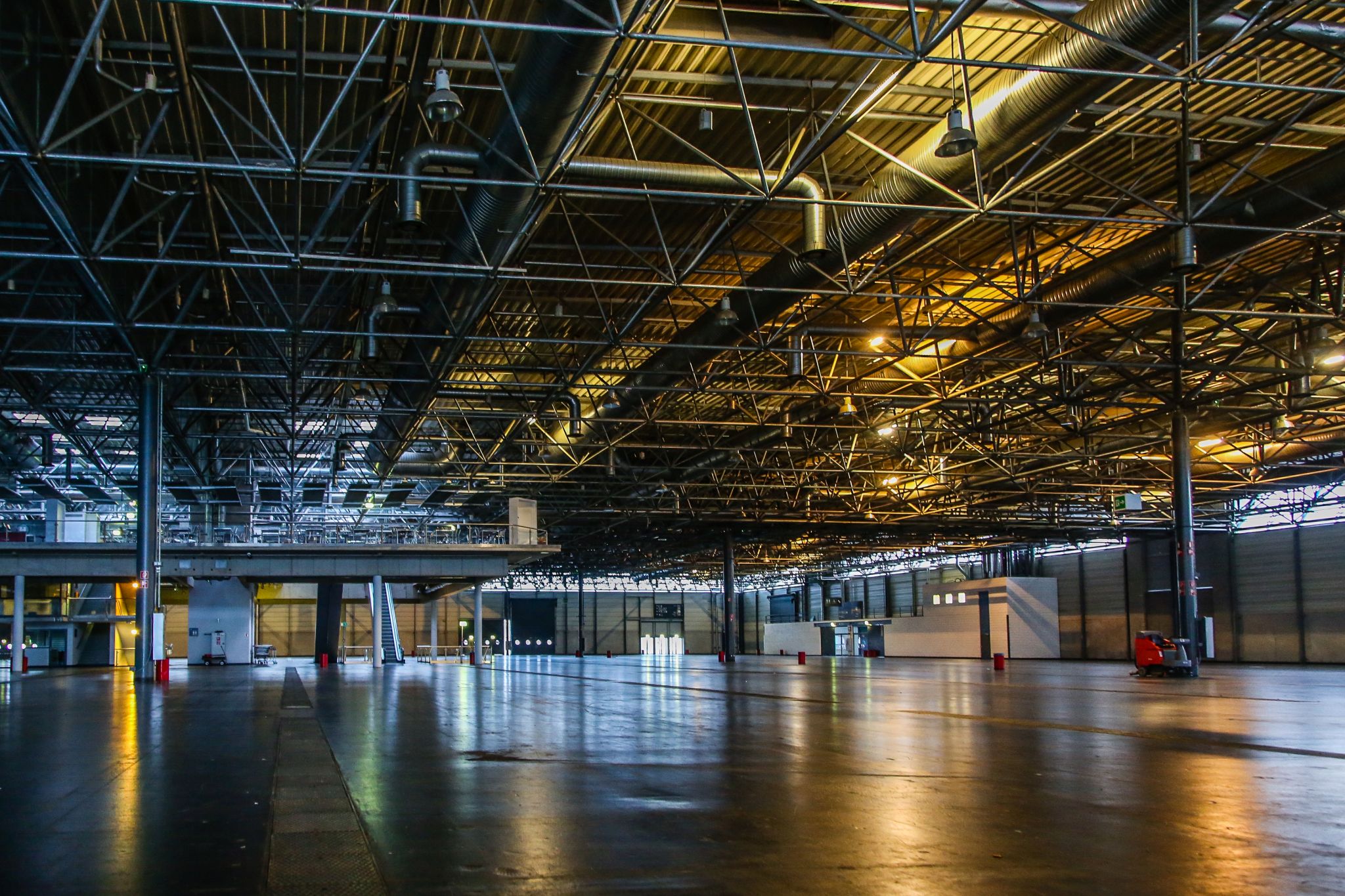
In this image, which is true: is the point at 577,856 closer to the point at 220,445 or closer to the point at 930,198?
the point at 930,198

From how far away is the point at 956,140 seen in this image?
16.0 m

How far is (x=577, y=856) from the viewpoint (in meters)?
6.93

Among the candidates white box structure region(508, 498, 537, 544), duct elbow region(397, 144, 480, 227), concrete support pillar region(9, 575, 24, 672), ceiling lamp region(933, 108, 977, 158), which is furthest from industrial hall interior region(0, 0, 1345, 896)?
concrete support pillar region(9, 575, 24, 672)

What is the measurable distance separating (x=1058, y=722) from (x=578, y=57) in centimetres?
1257

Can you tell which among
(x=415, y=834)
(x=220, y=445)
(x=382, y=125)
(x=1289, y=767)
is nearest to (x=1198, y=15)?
(x=1289, y=767)

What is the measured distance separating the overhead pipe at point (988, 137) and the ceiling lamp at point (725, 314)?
0.23 feet

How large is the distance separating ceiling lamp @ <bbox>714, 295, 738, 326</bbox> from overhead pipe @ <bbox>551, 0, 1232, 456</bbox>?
0.07m

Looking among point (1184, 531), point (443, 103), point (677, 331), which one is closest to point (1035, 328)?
point (677, 331)

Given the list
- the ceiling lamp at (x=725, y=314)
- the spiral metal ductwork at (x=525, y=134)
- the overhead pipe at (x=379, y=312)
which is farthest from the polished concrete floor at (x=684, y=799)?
the ceiling lamp at (x=725, y=314)

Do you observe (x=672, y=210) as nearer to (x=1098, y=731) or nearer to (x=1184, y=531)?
(x=1098, y=731)

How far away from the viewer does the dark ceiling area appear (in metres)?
16.0

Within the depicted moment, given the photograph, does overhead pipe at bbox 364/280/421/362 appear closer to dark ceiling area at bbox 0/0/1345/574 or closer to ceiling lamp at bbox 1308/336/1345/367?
dark ceiling area at bbox 0/0/1345/574

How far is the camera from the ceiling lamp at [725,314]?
977 inches

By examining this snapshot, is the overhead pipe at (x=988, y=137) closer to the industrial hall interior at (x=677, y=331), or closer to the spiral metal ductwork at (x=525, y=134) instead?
the industrial hall interior at (x=677, y=331)
